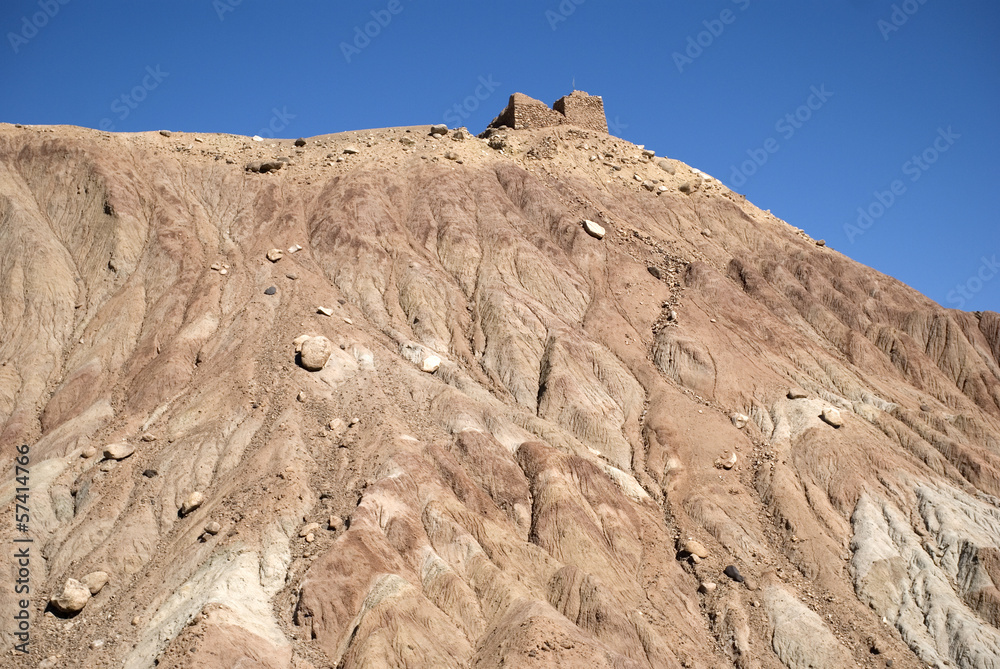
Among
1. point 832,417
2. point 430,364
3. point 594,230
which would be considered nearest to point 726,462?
point 832,417

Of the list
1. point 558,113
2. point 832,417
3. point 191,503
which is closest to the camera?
point 191,503

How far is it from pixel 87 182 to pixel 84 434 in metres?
18.5

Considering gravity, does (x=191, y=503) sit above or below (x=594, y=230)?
below

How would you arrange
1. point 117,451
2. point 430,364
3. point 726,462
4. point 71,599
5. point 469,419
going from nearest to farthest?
point 71,599, point 117,451, point 469,419, point 726,462, point 430,364

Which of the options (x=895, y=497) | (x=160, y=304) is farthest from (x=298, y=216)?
(x=895, y=497)

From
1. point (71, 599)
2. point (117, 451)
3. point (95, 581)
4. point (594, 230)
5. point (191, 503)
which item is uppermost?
point (594, 230)

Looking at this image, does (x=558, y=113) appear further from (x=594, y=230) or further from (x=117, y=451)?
(x=117, y=451)

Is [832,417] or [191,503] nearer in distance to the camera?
[191,503]

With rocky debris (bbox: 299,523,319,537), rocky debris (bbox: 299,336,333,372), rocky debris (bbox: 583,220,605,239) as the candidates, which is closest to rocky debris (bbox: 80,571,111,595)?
rocky debris (bbox: 299,523,319,537)

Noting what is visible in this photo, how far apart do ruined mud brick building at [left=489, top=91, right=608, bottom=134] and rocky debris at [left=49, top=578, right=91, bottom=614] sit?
1561 inches

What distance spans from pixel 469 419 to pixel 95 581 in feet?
48.8

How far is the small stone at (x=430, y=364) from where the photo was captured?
39781 mm

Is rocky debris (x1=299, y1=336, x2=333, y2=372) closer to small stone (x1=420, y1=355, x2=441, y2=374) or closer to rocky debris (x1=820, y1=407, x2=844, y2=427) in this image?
small stone (x1=420, y1=355, x2=441, y2=374)

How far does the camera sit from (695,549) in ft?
111
